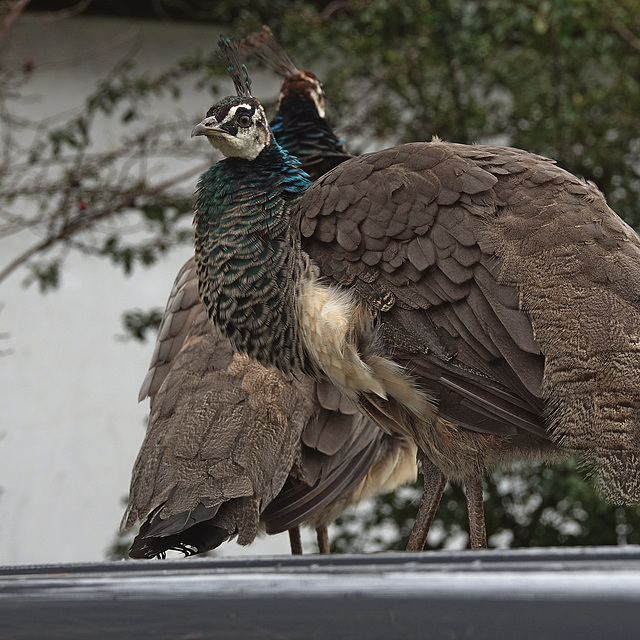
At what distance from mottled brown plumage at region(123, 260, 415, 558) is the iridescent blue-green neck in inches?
6.9

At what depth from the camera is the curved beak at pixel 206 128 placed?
2.36 metres

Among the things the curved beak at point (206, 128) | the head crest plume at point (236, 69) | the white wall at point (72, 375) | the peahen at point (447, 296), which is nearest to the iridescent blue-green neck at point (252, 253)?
the peahen at point (447, 296)

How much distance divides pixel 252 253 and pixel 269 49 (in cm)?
151

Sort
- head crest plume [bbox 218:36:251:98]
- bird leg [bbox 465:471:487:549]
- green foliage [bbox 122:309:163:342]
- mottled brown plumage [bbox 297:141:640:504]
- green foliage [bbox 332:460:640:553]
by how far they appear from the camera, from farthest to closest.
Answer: green foliage [bbox 332:460:640:553]
green foliage [bbox 122:309:163:342]
head crest plume [bbox 218:36:251:98]
bird leg [bbox 465:471:487:549]
mottled brown plumage [bbox 297:141:640:504]

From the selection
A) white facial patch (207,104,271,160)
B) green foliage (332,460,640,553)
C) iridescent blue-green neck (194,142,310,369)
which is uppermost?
white facial patch (207,104,271,160)

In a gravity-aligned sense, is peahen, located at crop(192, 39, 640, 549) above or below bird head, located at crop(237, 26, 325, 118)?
below

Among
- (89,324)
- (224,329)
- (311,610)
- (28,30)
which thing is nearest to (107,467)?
(89,324)

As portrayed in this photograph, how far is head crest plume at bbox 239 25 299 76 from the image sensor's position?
11.5 feet

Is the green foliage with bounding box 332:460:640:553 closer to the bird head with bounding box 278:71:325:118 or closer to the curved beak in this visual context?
the bird head with bounding box 278:71:325:118

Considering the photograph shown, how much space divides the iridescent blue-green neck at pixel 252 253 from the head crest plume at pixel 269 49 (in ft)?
3.69

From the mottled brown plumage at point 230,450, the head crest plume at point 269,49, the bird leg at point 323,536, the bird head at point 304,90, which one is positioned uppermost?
the head crest plume at point 269,49

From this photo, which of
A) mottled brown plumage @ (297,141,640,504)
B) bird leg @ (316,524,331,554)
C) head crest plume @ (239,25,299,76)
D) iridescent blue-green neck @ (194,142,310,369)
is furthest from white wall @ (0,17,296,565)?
mottled brown plumage @ (297,141,640,504)

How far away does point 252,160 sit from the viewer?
2.48 m

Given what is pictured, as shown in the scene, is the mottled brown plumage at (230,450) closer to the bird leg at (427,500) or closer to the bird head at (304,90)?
the bird leg at (427,500)
